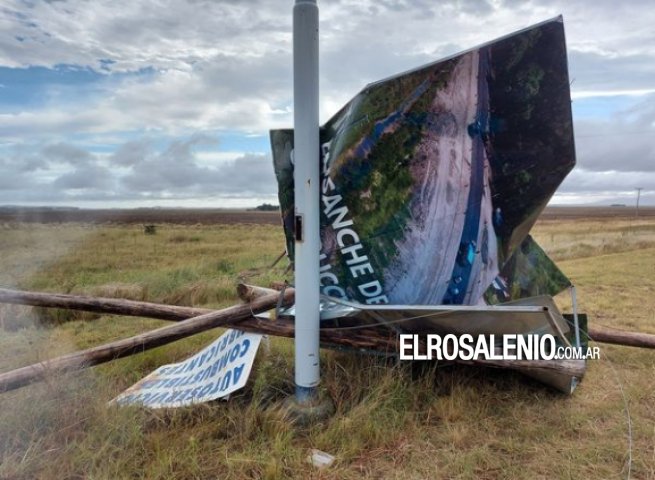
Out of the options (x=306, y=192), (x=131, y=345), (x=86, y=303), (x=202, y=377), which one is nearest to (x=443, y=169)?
(x=306, y=192)

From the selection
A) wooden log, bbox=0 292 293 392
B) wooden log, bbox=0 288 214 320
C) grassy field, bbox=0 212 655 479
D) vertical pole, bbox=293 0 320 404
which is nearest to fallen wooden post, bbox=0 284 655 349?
wooden log, bbox=0 288 214 320

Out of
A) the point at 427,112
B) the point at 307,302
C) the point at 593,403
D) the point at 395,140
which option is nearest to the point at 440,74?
the point at 427,112

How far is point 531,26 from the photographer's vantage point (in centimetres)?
274

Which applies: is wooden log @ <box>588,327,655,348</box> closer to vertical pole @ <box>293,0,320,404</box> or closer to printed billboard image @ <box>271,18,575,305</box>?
printed billboard image @ <box>271,18,575,305</box>

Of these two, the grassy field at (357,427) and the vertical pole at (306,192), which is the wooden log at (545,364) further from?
the vertical pole at (306,192)

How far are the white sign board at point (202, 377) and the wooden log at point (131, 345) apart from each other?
0.22m

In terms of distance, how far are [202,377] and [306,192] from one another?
1.71 meters

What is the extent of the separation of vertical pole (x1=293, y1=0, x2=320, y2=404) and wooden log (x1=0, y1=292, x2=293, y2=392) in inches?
27.0

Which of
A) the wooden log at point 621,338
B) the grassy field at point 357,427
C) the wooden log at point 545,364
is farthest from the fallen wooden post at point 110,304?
the wooden log at point 621,338

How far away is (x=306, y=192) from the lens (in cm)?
282

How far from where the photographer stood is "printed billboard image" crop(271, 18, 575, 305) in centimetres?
288

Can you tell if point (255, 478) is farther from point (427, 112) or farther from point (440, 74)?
point (440, 74)

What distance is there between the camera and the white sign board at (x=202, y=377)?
9.81 ft

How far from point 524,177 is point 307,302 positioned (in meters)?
1.75
